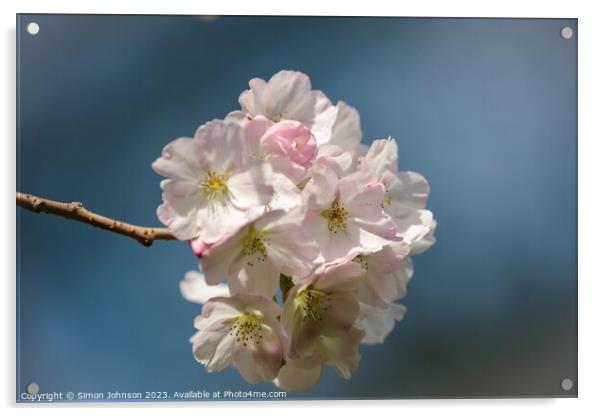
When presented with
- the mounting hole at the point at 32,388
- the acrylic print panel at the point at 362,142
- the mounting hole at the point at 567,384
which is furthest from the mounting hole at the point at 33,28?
the mounting hole at the point at 567,384

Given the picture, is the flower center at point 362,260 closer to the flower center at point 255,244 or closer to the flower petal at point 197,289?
the flower center at point 255,244

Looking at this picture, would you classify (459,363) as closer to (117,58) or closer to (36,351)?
(36,351)

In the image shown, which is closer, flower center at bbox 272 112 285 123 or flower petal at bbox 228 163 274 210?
flower petal at bbox 228 163 274 210

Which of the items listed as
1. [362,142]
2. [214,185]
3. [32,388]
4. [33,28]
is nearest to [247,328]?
[214,185]

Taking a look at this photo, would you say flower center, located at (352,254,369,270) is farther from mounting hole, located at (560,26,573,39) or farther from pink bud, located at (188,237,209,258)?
mounting hole, located at (560,26,573,39)

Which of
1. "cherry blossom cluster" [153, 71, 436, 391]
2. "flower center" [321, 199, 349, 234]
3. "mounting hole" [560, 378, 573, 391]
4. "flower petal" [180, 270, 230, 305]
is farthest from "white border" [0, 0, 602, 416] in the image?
"flower center" [321, 199, 349, 234]
